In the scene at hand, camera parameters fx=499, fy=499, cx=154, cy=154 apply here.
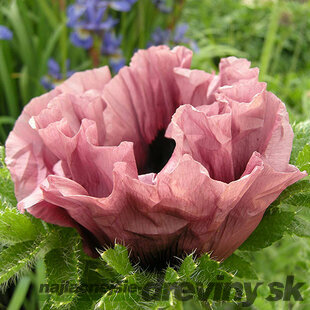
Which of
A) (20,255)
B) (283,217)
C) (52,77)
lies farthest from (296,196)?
(52,77)

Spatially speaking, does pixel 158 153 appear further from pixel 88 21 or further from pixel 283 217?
pixel 88 21

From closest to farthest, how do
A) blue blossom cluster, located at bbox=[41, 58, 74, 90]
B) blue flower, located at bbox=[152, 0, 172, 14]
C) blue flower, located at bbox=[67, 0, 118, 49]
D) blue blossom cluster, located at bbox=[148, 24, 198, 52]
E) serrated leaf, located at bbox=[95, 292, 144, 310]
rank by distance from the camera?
1. serrated leaf, located at bbox=[95, 292, 144, 310]
2. blue flower, located at bbox=[67, 0, 118, 49]
3. blue blossom cluster, located at bbox=[41, 58, 74, 90]
4. blue blossom cluster, located at bbox=[148, 24, 198, 52]
5. blue flower, located at bbox=[152, 0, 172, 14]

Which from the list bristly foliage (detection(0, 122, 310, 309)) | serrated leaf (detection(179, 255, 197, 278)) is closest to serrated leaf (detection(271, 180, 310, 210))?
bristly foliage (detection(0, 122, 310, 309))

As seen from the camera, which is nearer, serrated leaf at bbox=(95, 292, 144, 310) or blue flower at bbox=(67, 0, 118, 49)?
serrated leaf at bbox=(95, 292, 144, 310)

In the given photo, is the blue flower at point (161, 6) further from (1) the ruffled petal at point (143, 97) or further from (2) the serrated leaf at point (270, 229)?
(2) the serrated leaf at point (270, 229)

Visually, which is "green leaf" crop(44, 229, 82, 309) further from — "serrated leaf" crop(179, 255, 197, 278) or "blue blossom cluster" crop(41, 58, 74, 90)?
"blue blossom cluster" crop(41, 58, 74, 90)

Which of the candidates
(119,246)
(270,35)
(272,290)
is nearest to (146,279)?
(119,246)

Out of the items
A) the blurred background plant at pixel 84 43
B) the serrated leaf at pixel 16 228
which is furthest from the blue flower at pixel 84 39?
the serrated leaf at pixel 16 228

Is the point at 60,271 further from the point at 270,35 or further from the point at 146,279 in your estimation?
the point at 270,35
